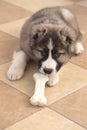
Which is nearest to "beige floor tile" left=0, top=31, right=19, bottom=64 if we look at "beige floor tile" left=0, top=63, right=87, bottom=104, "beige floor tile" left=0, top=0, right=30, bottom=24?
"beige floor tile" left=0, top=63, right=87, bottom=104

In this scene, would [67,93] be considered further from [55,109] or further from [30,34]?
[30,34]

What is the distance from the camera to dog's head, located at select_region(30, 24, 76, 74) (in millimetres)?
1777

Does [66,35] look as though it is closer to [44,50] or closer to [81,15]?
[44,50]

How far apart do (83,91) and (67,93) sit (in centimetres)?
10

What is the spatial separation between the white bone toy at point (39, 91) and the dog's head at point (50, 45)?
0.17 ft

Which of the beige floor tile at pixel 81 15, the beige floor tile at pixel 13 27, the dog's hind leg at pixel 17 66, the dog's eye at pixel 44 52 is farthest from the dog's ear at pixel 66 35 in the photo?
Result: the beige floor tile at pixel 81 15

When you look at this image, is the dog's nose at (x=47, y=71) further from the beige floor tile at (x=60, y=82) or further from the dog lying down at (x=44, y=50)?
the beige floor tile at (x=60, y=82)

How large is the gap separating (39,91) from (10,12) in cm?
155

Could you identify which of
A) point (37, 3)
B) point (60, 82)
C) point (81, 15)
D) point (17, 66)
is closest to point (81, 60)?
point (60, 82)

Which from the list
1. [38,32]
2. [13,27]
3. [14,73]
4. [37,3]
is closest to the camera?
[38,32]

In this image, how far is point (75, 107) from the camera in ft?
5.69

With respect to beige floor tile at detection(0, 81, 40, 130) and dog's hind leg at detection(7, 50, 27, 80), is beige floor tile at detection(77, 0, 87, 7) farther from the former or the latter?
beige floor tile at detection(0, 81, 40, 130)

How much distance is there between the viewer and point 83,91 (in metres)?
1.89

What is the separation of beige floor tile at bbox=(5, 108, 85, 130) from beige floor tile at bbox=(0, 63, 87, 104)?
0.13 m
